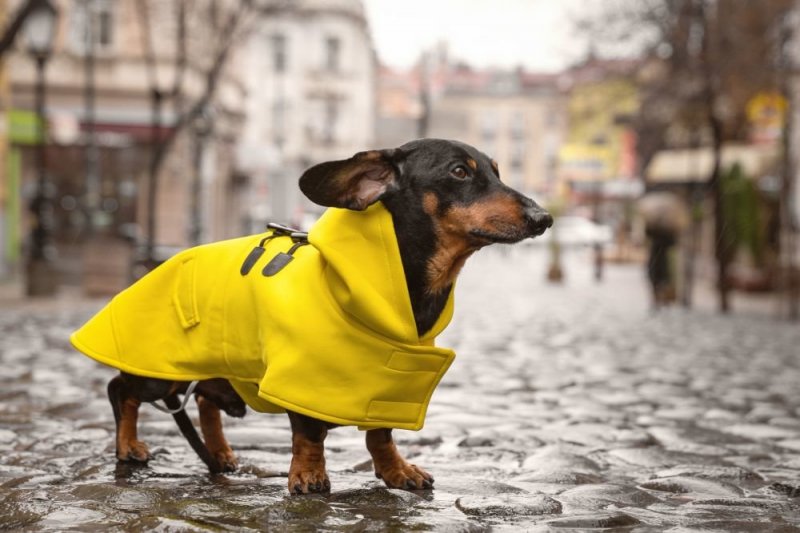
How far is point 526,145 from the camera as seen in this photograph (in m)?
110

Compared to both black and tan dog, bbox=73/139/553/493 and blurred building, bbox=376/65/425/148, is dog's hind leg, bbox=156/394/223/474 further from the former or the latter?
blurred building, bbox=376/65/425/148

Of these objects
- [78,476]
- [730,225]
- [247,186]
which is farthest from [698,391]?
[247,186]

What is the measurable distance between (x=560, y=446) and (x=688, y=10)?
2195cm

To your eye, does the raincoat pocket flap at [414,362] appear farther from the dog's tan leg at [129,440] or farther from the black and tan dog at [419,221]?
the dog's tan leg at [129,440]

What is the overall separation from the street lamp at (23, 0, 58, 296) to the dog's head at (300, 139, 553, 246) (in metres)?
14.2

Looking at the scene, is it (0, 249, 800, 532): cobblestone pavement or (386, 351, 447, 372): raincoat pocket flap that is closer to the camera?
(0, 249, 800, 532): cobblestone pavement

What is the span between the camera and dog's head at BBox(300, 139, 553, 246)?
12.1 ft

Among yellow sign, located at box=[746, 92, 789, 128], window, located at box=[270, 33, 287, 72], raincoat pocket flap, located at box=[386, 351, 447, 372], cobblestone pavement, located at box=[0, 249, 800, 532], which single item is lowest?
cobblestone pavement, located at box=[0, 249, 800, 532]

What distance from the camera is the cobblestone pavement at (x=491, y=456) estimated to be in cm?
373

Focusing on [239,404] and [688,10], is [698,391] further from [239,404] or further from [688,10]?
[688,10]

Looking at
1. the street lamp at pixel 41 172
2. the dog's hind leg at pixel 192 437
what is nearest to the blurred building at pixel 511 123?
the street lamp at pixel 41 172

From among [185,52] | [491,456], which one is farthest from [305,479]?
[185,52]

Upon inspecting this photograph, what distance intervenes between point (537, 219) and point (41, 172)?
52.7 feet

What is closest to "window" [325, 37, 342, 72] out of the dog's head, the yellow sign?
the yellow sign
